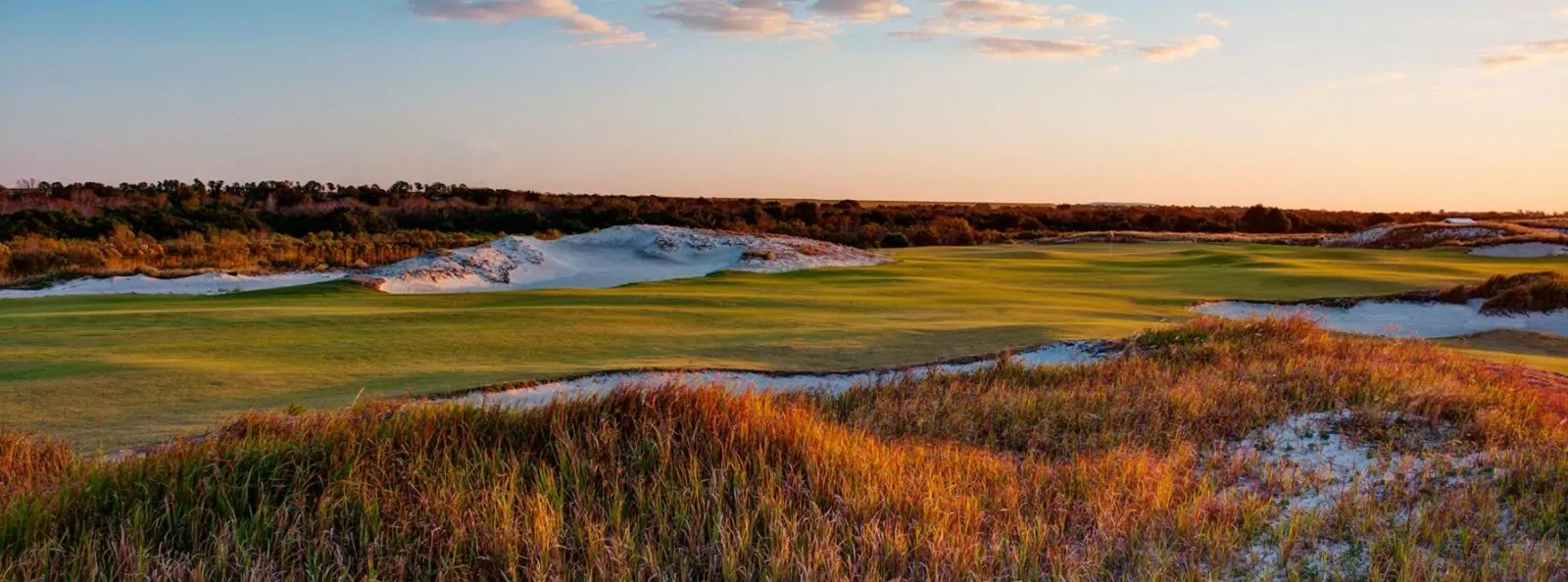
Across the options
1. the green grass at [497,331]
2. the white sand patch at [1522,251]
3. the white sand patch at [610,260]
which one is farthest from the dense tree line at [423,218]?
the green grass at [497,331]

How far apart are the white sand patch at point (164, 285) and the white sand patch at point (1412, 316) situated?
1674 cm

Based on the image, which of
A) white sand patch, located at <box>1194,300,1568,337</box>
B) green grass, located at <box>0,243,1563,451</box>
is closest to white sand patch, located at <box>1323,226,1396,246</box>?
green grass, located at <box>0,243,1563,451</box>

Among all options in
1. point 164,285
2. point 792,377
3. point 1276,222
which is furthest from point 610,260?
point 1276,222

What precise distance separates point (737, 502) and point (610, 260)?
22765mm

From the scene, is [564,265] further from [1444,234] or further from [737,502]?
[1444,234]

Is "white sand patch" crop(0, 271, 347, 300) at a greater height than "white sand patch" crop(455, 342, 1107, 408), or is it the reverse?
"white sand patch" crop(455, 342, 1107, 408)

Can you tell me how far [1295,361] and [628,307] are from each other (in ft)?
29.8

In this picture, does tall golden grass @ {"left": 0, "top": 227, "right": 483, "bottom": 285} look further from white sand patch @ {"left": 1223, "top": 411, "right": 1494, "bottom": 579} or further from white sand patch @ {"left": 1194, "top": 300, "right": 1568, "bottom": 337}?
white sand patch @ {"left": 1223, "top": 411, "right": 1494, "bottom": 579}

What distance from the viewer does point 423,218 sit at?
4797cm

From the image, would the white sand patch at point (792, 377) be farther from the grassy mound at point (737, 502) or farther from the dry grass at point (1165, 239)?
the dry grass at point (1165, 239)

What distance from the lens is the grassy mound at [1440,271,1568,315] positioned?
1655 centimetres

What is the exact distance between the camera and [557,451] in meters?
5.26

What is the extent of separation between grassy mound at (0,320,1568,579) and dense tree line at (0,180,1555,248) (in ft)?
111

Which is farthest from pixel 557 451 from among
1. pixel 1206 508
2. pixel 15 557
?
pixel 1206 508
